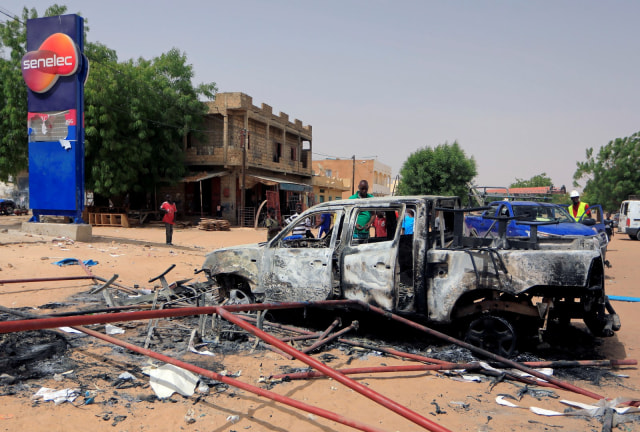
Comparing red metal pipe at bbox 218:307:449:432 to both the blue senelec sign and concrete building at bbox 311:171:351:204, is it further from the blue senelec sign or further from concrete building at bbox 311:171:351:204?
concrete building at bbox 311:171:351:204

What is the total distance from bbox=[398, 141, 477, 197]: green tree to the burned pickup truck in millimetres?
28559

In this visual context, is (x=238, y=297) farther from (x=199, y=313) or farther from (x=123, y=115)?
(x=123, y=115)

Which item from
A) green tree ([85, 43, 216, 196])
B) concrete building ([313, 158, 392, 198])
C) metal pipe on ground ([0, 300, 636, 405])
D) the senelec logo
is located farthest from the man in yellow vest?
concrete building ([313, 158, 392, 198])

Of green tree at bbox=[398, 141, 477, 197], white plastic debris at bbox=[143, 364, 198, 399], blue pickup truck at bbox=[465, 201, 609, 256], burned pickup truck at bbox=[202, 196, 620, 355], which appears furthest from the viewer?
green tree at bbox=[398, 141, 477, 197]

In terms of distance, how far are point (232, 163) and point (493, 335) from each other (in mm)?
23365

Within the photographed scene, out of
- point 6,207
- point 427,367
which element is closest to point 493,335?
point 427,367

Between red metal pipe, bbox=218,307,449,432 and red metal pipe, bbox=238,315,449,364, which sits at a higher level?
red metal pipe, bbox=218,307,449,432

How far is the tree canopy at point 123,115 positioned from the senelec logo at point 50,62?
7.78 metres

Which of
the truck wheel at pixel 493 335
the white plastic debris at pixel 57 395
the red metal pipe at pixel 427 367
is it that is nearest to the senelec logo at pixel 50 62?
the white plastic debris at pixel 57 395

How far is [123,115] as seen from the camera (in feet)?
75.3

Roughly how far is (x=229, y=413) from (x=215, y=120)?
26.3m

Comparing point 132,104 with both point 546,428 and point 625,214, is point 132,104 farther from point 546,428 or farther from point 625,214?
point 625,214

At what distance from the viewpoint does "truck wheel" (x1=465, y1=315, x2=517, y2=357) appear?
4301 millimetres

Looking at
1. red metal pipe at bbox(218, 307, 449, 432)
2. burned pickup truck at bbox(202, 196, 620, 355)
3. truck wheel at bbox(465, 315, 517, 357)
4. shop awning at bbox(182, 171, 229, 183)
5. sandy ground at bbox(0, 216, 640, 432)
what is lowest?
sandy ground at bbox(0, 216, 640, 432)
